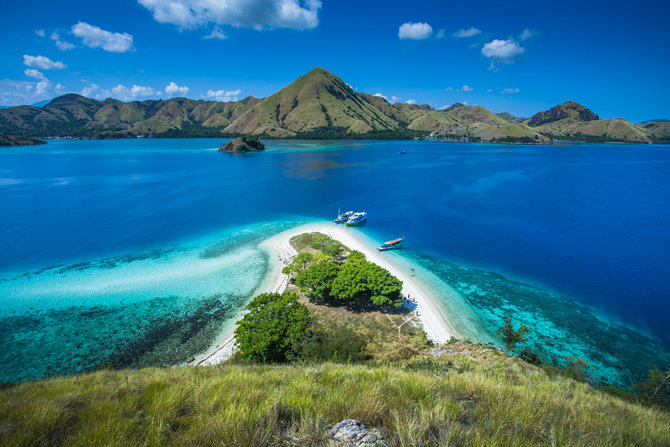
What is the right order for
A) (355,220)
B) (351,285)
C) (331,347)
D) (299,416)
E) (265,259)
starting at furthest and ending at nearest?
(355,220) → (265,259) → (351,285) → (331,347) → (299,416)

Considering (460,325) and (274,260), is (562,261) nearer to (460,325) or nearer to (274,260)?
(460,325)

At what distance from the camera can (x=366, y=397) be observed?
17.2ft

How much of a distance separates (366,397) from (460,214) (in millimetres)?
56875

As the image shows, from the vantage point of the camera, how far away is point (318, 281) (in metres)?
24.6

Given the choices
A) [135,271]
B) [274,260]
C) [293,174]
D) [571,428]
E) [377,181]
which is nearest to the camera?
[571,428]

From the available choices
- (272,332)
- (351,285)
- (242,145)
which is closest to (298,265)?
(351,285)

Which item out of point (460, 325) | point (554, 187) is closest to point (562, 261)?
point (460, 325)

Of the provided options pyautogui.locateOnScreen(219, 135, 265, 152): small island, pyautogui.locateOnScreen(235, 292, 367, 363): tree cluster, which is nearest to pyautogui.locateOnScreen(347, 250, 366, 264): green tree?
pyautogui.locateOnScreen(235, 292, 367, 363): tree cluster

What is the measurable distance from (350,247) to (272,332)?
2195 centimetres

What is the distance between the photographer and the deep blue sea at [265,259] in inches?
845

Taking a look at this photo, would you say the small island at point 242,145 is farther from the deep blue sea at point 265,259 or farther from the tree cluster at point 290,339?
the tree cluster at point 290,339

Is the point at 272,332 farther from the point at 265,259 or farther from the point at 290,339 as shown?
the point at 265,259

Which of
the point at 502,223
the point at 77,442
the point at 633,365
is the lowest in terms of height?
the point at 633,365

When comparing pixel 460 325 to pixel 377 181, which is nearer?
pixel 460 325
